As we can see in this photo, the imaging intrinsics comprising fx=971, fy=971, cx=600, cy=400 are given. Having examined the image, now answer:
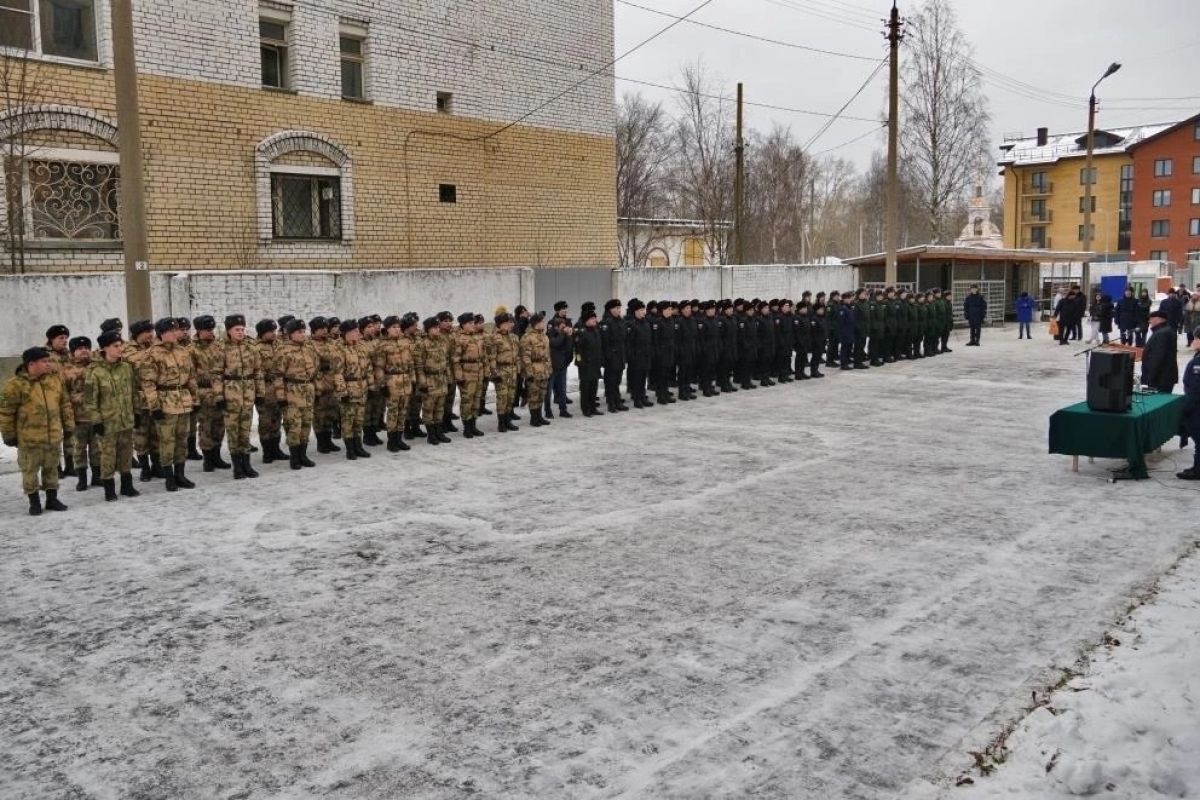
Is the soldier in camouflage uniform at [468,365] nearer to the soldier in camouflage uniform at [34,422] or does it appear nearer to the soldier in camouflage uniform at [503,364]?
the soldier in camouflage uniform at [503,364]

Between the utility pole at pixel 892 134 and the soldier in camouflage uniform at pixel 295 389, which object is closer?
the soldier in camouflage uniform at pixel 295 389

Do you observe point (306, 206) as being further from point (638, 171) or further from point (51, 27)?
point (638, 171)

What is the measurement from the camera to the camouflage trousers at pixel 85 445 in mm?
9812

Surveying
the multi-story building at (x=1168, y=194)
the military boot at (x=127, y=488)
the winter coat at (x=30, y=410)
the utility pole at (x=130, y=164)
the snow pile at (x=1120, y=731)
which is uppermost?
the multi-story building at (x=1168, y=194)

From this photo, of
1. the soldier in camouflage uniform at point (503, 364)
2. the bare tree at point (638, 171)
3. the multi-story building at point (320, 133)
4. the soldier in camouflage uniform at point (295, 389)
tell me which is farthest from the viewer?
the bare tree at point (638, 171)

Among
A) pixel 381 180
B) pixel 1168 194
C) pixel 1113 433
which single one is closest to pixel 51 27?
pixel 381 180

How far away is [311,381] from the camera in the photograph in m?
10.9

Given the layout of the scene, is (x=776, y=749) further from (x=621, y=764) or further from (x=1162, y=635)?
(x=1162, y=635)

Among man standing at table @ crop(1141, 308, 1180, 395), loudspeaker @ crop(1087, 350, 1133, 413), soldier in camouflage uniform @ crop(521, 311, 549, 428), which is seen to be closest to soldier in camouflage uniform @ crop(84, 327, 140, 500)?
soldier in camouflage uniform @ crop(521, 311, 549, 428)

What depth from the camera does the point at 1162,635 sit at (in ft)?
17.9

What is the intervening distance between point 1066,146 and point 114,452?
8369 cm

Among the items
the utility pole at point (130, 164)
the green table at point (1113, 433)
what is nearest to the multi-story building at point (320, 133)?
the utility pole at point (130, 164)

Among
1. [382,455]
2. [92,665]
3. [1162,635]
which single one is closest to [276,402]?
[382,455]

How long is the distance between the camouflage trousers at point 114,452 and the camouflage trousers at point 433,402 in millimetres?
3653
